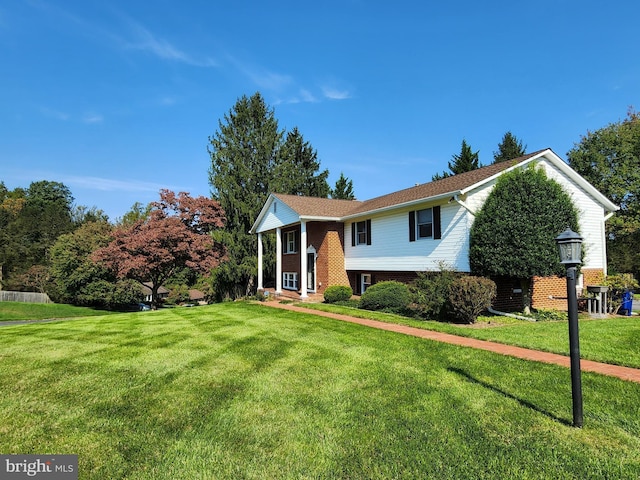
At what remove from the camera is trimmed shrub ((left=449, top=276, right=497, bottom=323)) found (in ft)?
35.3

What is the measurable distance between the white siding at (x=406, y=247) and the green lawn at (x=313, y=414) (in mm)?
7140

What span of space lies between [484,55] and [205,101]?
11876 millimetres

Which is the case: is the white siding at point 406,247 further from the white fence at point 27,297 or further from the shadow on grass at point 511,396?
the white fence at point 27,297

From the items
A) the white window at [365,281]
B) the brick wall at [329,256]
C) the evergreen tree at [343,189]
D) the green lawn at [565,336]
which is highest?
the evergreen tree at [343,189]

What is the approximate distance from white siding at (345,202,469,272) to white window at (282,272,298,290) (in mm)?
4435

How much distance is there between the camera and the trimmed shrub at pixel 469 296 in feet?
35.3

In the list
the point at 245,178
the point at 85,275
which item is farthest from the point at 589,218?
the point at 85,275

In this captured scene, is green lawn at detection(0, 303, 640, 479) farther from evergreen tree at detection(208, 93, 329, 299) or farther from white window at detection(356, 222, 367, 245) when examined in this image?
evergreen tree at detection(208, 93, 329, 299)

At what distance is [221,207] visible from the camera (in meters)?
28.5

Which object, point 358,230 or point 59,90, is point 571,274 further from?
point 59,90

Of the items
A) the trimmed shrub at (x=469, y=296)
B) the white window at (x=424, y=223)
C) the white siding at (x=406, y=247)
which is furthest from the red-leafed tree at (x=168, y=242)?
the trimmed shrub at (x=469, y=296)

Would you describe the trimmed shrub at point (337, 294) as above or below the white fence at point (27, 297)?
above

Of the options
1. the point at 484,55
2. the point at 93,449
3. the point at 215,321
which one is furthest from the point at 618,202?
the point at 93,449

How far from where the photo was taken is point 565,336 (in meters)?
8.39
